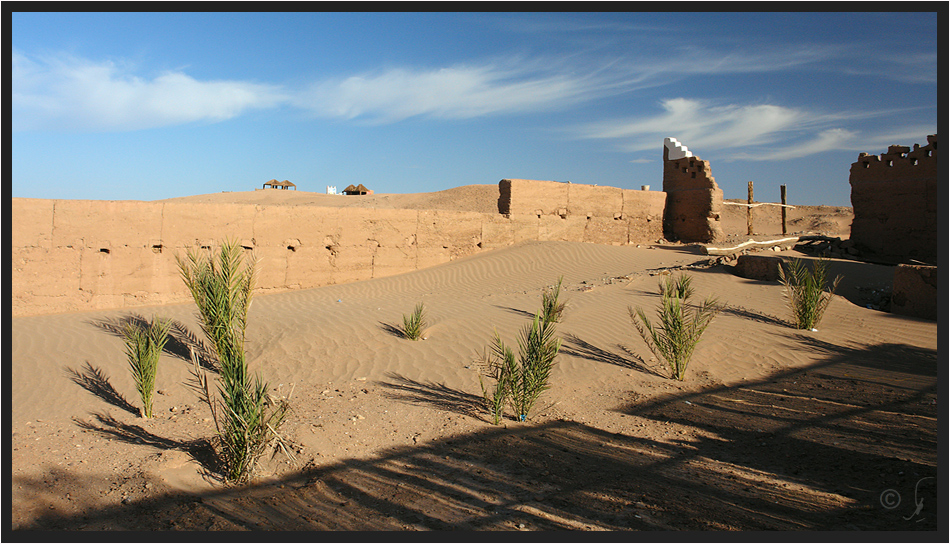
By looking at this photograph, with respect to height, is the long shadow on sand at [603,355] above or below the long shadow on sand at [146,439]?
above

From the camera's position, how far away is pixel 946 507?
2391 millimetres


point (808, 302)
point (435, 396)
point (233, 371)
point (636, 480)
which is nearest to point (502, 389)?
point (435, 396)

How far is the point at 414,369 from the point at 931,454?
4547mm

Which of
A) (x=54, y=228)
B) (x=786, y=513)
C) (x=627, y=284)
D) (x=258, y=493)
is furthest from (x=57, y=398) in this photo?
(x=627, y=284)

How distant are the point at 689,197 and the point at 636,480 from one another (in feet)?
49.3

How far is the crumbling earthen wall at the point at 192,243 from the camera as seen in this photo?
8.48m

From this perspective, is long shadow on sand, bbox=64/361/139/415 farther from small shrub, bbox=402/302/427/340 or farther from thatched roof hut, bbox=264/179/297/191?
thatched roof hut, bbox=264/179/297/191

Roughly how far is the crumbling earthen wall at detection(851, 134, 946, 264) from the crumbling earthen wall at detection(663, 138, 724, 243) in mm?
3455

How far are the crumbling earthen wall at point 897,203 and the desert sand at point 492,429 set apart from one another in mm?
6407

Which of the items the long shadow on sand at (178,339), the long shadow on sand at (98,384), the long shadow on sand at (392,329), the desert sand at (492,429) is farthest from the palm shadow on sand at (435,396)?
the long shadow on sand at (98,384)

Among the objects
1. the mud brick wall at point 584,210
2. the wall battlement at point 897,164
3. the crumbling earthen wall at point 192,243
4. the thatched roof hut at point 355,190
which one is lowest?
the crumbling earthen wall at point 192,243

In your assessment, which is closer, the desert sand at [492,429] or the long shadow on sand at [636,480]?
the long shadow on sand at [636,480]

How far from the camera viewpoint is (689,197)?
17.2m
